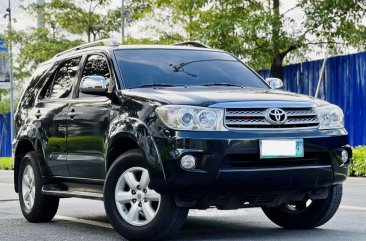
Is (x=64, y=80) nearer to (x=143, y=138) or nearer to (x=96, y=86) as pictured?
(x=96, y=86)

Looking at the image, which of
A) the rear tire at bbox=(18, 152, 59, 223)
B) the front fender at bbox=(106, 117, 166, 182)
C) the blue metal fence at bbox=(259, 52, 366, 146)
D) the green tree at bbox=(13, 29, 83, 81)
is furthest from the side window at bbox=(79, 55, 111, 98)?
the green tree at bbox=(13, 29, 83, 81)

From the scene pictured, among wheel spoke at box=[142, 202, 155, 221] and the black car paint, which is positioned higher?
the black car paint

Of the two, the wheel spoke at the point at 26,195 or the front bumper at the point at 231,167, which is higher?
the front bumper at the point at 231,167

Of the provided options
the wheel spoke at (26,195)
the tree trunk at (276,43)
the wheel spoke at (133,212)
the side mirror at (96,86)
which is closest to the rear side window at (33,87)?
the wheel spoke at (26,195)

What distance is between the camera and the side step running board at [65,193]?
7668 mm

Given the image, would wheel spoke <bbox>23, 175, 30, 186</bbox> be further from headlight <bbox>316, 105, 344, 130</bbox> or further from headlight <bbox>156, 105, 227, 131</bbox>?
headlight <bbox>316, 105, 344, 130</bbox>

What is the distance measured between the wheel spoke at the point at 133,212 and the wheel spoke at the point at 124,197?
69 millimetres

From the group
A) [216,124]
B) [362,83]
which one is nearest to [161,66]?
[216,124]

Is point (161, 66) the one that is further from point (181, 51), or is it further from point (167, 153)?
point (167, 153)

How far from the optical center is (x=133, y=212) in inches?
273

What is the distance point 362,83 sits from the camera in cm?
2030

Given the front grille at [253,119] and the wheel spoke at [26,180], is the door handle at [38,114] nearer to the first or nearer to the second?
→ the wheel spoke at [26,180]

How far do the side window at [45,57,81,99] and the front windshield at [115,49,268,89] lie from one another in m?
0.78

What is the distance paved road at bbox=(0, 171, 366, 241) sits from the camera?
24.5 feet
